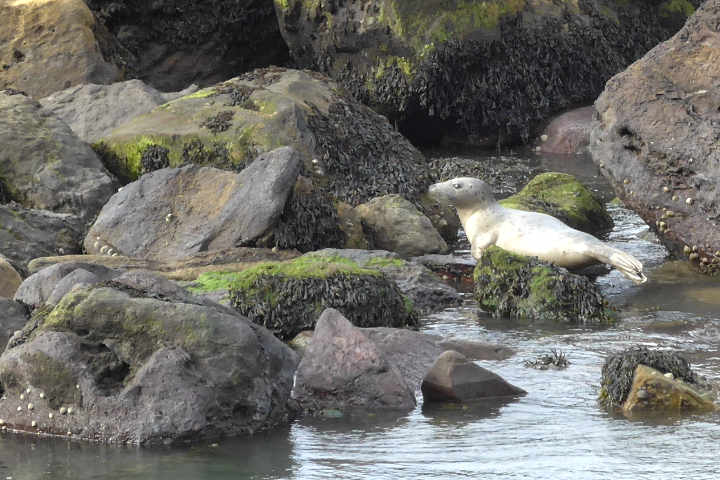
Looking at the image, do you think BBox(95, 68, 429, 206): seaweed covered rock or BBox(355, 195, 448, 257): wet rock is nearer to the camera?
BBox(355, 195, 448, 257): wet rock

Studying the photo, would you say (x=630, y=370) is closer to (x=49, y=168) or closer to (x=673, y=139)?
(x=673, y=139)

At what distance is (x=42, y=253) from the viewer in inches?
458

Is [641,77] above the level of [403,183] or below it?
above

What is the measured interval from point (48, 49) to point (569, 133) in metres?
8.32

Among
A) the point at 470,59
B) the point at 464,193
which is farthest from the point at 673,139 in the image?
the point at 470,59

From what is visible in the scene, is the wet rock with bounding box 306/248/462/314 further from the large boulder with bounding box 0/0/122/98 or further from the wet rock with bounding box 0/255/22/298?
the large boulder with bounding box 0/0/122/98

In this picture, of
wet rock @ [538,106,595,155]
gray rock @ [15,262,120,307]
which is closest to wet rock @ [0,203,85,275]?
gray rock @ [15,262,120,307]

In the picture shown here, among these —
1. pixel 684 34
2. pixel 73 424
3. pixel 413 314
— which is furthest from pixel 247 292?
pixel 684 34

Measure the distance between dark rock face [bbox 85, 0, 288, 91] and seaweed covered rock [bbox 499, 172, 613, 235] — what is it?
37.2 ft

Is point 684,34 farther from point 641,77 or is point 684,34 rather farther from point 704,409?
point 704,409

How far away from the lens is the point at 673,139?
11.0 metres

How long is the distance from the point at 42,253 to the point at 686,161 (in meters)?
6.00

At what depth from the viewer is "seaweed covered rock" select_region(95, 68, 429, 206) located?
1359 cm

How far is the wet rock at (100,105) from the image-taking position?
49.3ft
